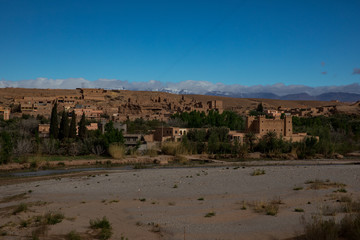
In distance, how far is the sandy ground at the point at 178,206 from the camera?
8656mm

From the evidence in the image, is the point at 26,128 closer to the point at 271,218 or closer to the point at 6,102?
the point at 6,102

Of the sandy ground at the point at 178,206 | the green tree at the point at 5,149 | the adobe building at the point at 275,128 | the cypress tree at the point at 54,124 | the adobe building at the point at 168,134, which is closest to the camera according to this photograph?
the sandy ground at the point at 178,206

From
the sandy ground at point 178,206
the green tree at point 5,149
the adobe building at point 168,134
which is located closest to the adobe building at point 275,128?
the adobe building at point 168,134

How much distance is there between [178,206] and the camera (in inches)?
459

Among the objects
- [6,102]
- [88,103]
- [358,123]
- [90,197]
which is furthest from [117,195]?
[6,102]

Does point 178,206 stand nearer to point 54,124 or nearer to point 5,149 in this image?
point 5,149

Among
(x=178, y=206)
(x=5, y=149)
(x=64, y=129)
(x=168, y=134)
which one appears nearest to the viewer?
(x=178, y=206)

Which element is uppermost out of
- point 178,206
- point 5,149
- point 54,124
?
point 54,124

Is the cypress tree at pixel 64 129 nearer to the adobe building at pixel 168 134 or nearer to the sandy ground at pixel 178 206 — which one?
the adobe building at pixel 168 134

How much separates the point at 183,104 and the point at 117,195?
2844 inches

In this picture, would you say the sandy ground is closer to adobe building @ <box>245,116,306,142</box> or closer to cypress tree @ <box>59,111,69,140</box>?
cypress tree @ <box>59,111,69,140</box>

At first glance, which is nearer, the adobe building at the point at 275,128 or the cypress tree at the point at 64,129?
the cypress tree at the point at 64,129

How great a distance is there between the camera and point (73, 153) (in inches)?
1471

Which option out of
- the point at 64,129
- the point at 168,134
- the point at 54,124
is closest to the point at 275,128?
the point at 168,134
